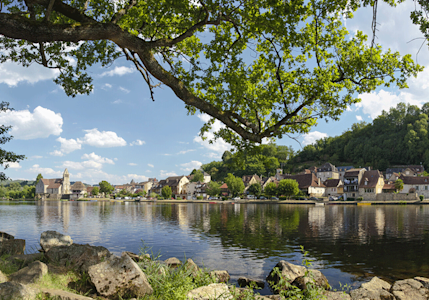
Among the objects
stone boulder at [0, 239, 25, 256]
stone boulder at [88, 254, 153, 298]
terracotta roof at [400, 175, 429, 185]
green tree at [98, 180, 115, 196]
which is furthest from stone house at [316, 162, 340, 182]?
stone boulder at [88, 254, 153, 298]

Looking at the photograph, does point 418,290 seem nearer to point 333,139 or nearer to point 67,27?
point 67,27

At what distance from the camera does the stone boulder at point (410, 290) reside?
9938 millimetres

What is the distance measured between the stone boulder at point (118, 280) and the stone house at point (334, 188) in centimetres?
11954

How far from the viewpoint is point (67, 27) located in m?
6.89

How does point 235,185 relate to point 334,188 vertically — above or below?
above

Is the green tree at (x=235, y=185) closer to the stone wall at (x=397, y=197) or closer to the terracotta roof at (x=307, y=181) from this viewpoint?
the terracotta roof at (x=307, y=181)

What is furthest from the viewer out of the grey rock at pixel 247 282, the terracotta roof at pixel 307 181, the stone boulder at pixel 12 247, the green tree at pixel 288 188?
the terracotta roof at pixel 307 181

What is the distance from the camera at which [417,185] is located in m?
101

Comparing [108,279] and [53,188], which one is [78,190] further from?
[108,279]

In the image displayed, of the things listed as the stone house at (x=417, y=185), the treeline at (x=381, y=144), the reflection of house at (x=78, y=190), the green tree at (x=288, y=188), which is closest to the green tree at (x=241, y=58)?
the green tree at (x=288, y=188)

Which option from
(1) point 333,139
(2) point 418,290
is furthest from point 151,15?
(1) point 333,139

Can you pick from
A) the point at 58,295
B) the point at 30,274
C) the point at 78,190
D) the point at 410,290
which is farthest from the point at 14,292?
the point at 78,190

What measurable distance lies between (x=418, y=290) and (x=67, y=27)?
13760mm

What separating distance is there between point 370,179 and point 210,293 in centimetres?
11611
